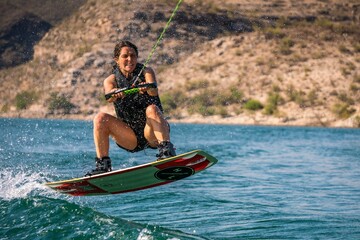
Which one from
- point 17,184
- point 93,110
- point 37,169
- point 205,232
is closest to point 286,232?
point 205,232

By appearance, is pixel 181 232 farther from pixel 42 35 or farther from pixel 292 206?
pixel 42 35

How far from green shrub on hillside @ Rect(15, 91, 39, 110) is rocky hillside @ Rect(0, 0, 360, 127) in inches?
4.3

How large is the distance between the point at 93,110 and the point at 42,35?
77.1 ft

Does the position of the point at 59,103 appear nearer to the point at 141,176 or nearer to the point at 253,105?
the point at 253,105

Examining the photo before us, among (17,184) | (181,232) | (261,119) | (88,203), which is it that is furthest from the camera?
(261,119)

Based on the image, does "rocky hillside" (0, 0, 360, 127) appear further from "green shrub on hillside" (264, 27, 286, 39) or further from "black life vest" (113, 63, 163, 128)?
"black life vest" (113, 63, 163, 128)

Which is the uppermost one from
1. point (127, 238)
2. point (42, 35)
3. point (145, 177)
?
point (42, 35)

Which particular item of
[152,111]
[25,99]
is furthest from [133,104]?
[25,99]

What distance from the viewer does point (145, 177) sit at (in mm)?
6164

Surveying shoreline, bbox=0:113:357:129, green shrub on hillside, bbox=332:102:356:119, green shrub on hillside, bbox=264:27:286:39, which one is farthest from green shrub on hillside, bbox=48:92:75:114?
green shrub on hillside, bbox=332:102:356:119

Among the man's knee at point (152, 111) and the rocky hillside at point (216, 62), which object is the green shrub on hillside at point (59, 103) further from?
the man's knee at point (152, 111)

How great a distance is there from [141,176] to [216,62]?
46.6 metres

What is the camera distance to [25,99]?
53.0 m

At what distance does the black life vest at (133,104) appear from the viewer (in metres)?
6.01
